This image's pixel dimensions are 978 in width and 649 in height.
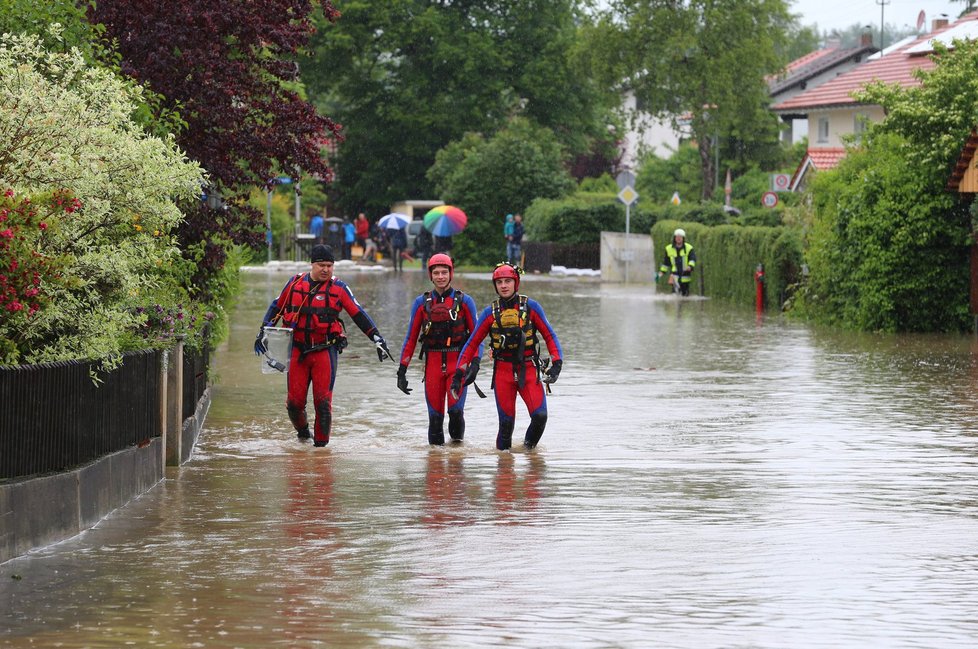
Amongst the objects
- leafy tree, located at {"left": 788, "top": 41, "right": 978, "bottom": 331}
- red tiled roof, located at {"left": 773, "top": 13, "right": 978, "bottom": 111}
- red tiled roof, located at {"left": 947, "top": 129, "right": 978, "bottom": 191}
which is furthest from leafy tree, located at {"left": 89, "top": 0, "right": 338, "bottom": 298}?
red tiled roof, located at {"left": 773, "top": 13, "right": 978, "bottom": 111}

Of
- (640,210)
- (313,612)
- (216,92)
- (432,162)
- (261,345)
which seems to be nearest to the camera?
(313,612)

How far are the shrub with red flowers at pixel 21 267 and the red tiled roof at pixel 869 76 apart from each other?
48108 mm

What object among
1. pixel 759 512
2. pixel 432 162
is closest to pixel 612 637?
pixel 759 512

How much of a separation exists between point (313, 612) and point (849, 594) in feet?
7.88

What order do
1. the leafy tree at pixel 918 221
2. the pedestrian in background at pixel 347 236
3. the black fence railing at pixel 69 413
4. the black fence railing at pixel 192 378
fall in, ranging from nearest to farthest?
1. the black fence railing at pixel 69 413
2. the black fence railing at pixel 192 378
3. the leafy tree at pixel 918 221
4. the pedestrian in background at pixel 347 236

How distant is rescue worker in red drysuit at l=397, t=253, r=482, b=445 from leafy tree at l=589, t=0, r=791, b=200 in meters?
52.1

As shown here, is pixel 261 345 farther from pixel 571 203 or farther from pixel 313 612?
pixel 571 203

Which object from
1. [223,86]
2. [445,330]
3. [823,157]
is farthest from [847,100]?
[445,330]

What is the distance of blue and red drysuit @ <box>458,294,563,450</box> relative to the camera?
46.6 feet

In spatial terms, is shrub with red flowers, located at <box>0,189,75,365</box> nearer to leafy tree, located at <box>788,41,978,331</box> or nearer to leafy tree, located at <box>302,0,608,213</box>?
leafy tree, located at <box>788,41,978,331</box>

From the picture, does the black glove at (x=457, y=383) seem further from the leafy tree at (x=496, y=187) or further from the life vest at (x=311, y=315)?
the leafy tree at (x=496, y=187)

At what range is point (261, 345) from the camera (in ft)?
48.7

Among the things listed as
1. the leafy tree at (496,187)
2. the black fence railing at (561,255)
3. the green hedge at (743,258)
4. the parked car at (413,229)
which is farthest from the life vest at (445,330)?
the parked car at (413,229)

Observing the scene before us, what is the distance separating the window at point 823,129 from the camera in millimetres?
69625
